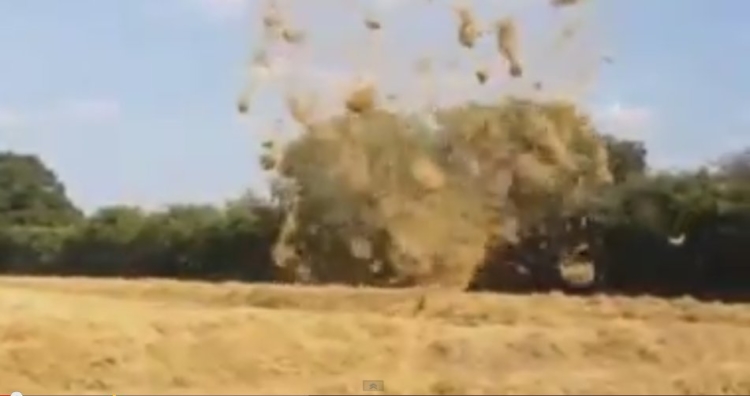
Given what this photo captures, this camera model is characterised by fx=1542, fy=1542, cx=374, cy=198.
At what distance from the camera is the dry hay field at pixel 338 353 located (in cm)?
1248

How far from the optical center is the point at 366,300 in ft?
66.8

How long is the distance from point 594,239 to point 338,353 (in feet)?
66.2

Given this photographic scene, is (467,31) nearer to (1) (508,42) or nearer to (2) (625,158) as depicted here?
(1) (508,42)

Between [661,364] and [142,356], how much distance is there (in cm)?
481

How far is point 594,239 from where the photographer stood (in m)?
A: 34.0

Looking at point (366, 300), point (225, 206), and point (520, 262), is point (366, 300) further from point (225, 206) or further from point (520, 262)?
point (225, 206)

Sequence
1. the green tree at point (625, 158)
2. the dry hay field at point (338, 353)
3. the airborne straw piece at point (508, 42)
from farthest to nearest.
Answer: the green tree at point (625, 158), the airborne straw piece at point (508, 42), the dry hay field at point (338, 353)

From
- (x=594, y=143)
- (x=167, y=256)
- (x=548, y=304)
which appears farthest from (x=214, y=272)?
(x=548, y=304)

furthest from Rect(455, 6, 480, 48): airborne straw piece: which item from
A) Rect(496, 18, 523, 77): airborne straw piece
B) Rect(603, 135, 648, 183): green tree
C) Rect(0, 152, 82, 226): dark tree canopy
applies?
Rect(0, 152, 82, 226): dark tree canopy

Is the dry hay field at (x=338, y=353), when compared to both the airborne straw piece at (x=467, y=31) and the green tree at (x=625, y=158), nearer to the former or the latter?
the airborne straw piece at (x=467, y=31)

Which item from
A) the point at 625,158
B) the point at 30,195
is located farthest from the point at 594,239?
the point at 30,195

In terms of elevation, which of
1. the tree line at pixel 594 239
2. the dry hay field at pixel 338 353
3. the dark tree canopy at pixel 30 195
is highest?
the dark tree canopy at pixel 30 195

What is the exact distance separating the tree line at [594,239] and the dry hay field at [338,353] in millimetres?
15053

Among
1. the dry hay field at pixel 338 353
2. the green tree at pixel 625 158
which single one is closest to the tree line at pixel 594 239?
the green tree at pixel 625 158
